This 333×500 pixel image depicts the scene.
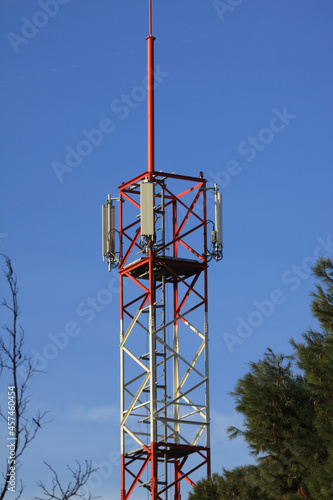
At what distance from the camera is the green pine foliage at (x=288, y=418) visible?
2341 centimetres

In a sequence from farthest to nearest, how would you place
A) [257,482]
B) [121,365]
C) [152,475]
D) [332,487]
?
[121,365] → [152,475] → [257,482] → [332,487]

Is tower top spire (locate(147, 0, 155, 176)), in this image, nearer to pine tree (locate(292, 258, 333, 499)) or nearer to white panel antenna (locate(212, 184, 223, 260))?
white panel antenna (locate(212, 184, 223, 260))

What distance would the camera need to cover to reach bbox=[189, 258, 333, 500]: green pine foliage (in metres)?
23.4

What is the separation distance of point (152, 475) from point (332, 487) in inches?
395

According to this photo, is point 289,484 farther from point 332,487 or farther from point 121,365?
point 121,365

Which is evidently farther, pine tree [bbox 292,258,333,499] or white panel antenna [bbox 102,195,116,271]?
white panel antenna [bbox 102,195,116,271]

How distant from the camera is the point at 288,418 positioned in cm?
2416

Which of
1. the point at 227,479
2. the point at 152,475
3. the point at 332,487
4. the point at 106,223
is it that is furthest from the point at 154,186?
the point at 332,487

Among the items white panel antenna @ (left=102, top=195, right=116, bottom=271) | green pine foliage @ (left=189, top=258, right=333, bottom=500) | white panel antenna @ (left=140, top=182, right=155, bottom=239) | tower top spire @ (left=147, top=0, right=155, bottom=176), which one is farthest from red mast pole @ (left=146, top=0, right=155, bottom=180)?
green pine foliage @ (left=189, top=258, right=333, bottom=500)

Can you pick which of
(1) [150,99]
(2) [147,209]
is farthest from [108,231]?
(1) [150,99]

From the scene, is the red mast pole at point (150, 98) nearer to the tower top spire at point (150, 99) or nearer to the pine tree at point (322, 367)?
the tower top spire at point (150, 99)

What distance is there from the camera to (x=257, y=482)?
78.7 ft

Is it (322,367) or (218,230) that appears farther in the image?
(218,230)

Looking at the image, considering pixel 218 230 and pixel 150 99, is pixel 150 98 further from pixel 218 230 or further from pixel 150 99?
pixel 218 230
